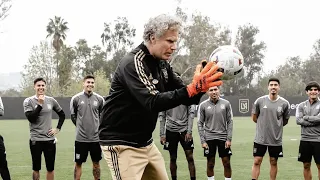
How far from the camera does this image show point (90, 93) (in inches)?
399

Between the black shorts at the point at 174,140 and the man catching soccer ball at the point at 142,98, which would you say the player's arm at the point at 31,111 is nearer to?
the black shorts at the point at 174,140

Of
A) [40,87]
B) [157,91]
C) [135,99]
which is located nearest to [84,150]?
[40,87]

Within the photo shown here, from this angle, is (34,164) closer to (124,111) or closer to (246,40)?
(124,111)

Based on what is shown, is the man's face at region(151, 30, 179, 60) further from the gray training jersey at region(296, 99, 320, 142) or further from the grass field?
the grass field

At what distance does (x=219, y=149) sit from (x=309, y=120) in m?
1.99

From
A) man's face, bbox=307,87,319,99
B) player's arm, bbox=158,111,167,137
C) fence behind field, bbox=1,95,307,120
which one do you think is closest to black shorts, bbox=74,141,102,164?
player's arm, bbox=158,111,167,137

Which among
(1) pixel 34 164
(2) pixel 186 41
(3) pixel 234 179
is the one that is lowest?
(3) pixel 234 179

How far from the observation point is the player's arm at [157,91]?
4.05m

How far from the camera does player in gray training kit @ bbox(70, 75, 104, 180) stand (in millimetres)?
9930

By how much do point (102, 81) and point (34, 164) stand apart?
4322cm

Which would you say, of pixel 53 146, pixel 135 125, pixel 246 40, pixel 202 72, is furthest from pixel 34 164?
pixel 246 40

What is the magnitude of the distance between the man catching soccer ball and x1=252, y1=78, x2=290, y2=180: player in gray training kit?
18.1 feet

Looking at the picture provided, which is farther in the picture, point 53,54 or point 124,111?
point 53,54

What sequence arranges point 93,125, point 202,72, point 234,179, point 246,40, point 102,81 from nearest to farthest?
point 202,72, point 93,125, point 234,179, point 102,81, point 246,40
